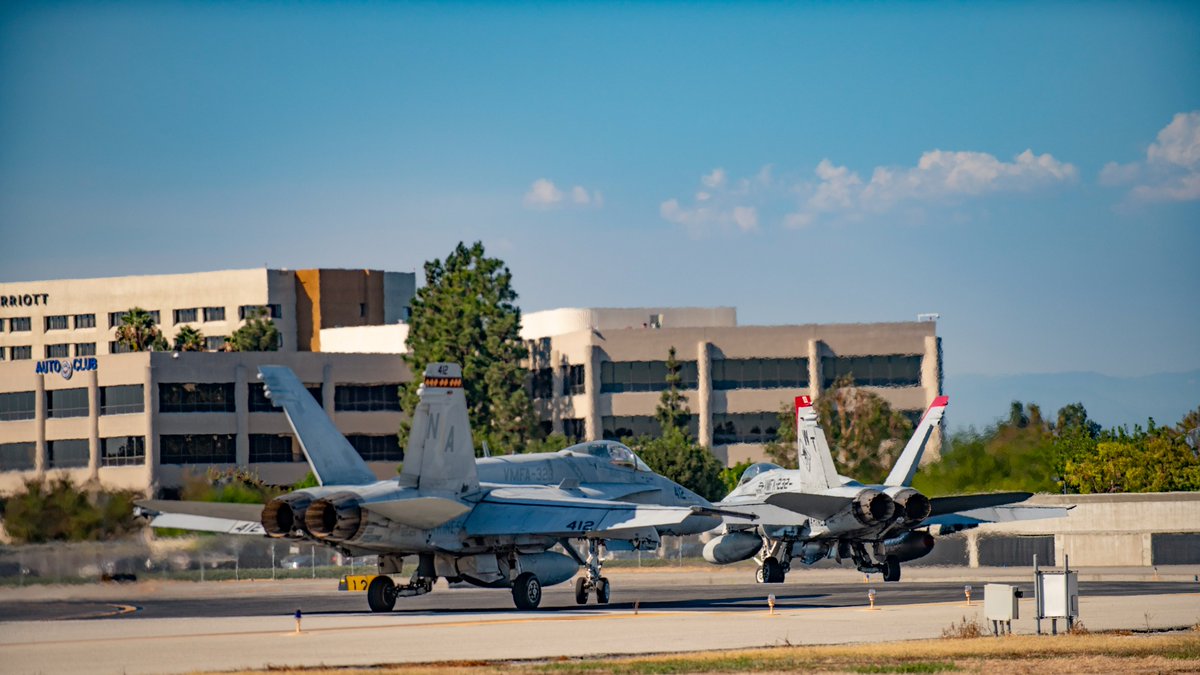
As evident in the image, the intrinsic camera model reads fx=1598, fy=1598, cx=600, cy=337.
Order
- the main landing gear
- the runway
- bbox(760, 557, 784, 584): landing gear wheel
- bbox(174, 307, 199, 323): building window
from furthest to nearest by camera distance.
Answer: bbox(174, 307, 199, 323): building window, bbox(760, 557, 784, 584): landing gear wheel, the main landing gear, the runway

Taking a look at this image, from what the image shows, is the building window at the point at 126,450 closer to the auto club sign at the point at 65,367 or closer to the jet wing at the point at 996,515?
the auto club sign at the point at 65,367

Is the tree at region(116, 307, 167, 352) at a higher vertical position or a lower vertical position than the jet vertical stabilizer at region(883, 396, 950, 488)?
higher

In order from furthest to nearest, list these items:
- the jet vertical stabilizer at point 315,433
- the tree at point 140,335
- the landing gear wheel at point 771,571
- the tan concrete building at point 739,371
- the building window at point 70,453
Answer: the tree at point 140,335 → the tan concrete building at point 739,371 → the building window at point 70,453 → the landing gear wheel at point 771,571 → the jet vertical stabilizer at point 315,433

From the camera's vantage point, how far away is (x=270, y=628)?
3069 cm

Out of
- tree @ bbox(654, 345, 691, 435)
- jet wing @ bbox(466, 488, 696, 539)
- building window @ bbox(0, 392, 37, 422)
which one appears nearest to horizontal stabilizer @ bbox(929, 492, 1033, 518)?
jet wing @ bbox(466, 488, 696, 539)

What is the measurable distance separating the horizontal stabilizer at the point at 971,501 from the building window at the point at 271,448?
67783 mm

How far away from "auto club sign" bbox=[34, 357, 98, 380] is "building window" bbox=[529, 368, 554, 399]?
2878cm

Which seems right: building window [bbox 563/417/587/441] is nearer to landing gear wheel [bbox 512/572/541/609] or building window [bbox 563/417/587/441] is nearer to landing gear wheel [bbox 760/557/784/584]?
landing gear wheel [bbox 760/557/784/584]

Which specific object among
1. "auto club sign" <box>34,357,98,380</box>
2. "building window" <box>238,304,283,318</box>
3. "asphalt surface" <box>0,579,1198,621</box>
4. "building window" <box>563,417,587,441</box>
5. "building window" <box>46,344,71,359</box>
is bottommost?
"asphalt surface" <box>0,579,1198,621</box>

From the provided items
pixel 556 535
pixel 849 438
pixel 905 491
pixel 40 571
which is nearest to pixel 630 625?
pixel 556 535

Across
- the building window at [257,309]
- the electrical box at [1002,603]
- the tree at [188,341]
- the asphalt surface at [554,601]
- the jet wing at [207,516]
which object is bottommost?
the asphalt surface at [554,601]

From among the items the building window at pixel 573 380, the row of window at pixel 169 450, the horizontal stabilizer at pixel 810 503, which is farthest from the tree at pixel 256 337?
the horizontal stabilizer at pixel 810 503

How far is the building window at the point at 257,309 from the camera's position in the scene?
136 metres

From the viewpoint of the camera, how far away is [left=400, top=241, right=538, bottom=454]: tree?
101250 mm
